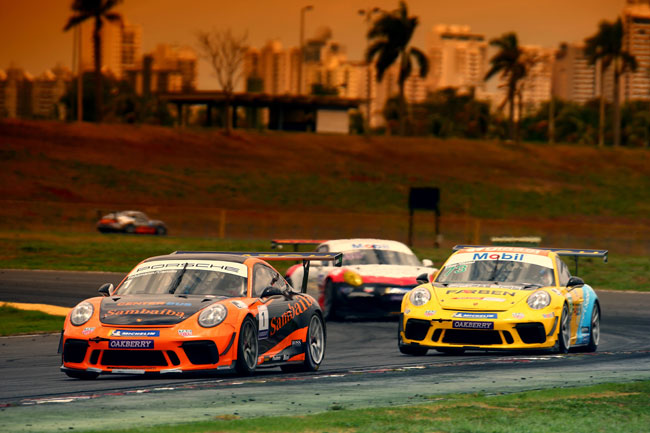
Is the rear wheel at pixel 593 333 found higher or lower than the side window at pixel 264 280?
lower

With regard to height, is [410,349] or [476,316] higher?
[476,316]

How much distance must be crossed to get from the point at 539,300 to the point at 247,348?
437 cm

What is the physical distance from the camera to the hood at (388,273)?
20.0 m

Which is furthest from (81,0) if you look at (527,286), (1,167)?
(527,286)

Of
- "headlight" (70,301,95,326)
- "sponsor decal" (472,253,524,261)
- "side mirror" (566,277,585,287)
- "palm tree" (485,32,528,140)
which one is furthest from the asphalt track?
"palm tree" (485,32,528,140)

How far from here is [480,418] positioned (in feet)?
26.2

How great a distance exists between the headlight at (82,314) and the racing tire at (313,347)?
2.52m

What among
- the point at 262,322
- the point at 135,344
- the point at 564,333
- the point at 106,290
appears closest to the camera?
the point at 135,344

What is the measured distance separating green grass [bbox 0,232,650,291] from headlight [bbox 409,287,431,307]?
15.9m

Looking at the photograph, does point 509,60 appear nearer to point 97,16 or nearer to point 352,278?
point 97,16

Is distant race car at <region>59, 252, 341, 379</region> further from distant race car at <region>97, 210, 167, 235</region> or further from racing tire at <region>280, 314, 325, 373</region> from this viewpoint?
distant race car at <region>97, 210, 167, 235</region>

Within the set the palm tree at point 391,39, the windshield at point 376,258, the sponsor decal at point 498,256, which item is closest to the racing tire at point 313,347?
the sponsor decal at point 498,256

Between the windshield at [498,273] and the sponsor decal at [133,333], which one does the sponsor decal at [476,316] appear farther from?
the sponsor decal at [133,333]

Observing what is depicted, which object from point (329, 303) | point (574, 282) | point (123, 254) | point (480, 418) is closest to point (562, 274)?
point (574, 282)
